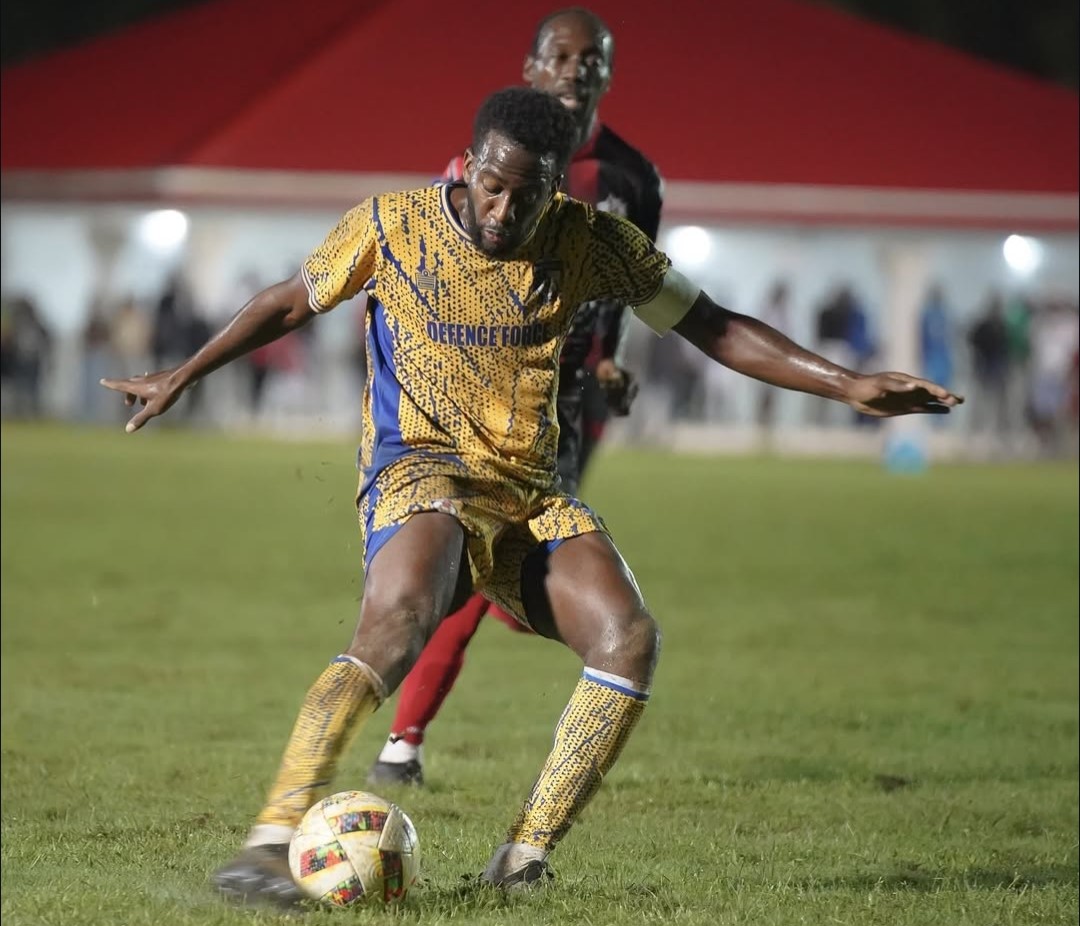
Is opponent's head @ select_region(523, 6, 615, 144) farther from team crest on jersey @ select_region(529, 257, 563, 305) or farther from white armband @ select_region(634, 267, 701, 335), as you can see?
team crest on jersey @ select_region(529, 257, 563, 305)

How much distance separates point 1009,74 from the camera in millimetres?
30391

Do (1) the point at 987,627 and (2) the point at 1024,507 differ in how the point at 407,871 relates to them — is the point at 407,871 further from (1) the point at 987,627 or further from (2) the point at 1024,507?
(2) the point at 1024,507

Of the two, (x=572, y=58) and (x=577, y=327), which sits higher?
(x=572, y=58)

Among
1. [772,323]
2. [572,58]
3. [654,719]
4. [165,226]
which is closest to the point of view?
[572,58]

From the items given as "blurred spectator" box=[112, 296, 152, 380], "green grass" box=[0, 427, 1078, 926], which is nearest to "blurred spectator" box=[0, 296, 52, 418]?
"blurred spectator" box=[112, 296, 152, 380]

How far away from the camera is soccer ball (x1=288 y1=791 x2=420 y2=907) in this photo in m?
4.80

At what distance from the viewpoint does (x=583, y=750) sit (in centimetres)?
517

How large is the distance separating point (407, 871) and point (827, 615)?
8120 millimetres

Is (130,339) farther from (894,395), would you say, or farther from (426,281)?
(894,395)

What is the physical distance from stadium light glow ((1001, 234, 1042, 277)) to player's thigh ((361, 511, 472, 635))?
28.6 metres

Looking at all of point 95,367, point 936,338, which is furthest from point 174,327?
point 936,338

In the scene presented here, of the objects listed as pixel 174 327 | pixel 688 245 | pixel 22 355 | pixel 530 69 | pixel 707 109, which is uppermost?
pixel 707 109

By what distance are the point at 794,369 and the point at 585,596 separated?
2.73 feet

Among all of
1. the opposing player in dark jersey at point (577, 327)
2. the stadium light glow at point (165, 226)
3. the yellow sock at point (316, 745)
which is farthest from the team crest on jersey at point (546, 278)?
the stadium light glow at point (165, 226)
